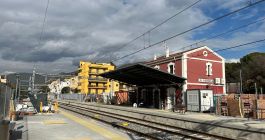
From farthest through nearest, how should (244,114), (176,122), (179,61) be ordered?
(179,61)
(244,114)
(176,122)

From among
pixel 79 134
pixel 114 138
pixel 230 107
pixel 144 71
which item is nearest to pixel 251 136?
pixel 114 138

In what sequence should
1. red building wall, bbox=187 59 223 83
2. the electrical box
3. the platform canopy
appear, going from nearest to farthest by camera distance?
the electrical box, the platform canopy, red building wall, bbox=187 59 223 83

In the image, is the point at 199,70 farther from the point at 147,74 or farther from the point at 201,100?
the point at 201,100

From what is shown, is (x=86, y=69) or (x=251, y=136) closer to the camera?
(x=251, y=136)

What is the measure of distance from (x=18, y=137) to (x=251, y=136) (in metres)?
10.6

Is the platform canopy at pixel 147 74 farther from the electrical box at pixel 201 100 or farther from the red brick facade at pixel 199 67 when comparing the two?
the electrical box at pixel 201 100

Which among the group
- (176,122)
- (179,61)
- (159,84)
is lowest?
(176,122)

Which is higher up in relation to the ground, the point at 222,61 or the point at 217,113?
the point at 222,61

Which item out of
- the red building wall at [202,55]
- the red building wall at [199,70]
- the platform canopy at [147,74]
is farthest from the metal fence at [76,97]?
the red building wall at [202,55]

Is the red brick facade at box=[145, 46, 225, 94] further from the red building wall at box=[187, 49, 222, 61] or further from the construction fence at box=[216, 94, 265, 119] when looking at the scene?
the construction fence at box=[216, 94, 265, 119]

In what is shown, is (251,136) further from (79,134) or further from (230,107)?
(230,107)

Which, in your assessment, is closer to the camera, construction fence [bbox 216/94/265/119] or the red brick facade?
construction fence [bbox 216/94/265/119]

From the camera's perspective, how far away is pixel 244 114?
25625mm

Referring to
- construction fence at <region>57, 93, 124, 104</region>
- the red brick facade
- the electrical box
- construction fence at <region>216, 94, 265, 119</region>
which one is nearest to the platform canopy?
the red brick facade
